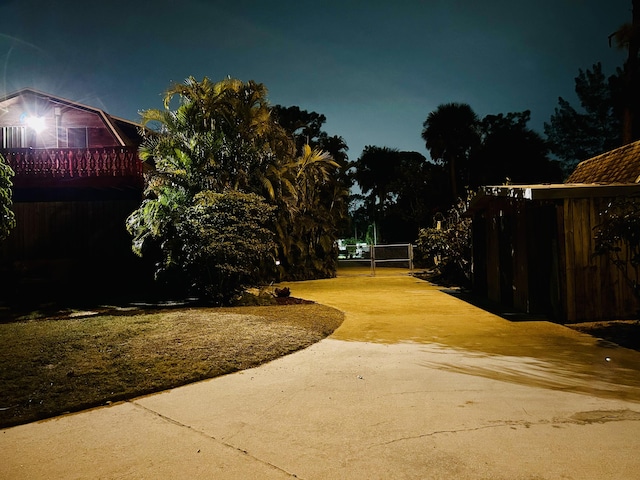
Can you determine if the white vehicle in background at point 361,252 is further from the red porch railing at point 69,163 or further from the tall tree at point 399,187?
the red porch railing at point 69,163

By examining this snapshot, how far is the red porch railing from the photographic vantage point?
14.6 meters

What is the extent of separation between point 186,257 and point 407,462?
8572 mm

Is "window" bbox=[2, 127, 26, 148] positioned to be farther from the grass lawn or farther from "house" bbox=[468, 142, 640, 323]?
"house" bbox=[468, 142, 640, 323]

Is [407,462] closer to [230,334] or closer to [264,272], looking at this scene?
[230,334]

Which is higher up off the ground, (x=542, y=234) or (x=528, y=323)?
(x=542, y=234)

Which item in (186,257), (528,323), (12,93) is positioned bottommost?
(528,323)

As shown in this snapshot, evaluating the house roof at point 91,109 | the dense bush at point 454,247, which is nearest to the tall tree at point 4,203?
the house roof at point 91,109

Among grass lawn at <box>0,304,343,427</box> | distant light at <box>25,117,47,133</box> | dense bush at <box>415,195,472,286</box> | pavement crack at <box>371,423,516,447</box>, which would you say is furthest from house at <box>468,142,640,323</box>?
distant light at <box>25,117,47,133</box>

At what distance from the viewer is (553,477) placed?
271 cm

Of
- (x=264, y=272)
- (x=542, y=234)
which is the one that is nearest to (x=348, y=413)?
(x=542, y=234)

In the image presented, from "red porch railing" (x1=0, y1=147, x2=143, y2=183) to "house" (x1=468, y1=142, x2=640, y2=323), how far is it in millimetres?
10956

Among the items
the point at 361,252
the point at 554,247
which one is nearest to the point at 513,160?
the point at 361,252

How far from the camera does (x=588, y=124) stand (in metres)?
40.7

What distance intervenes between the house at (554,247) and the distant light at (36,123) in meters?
16.2
